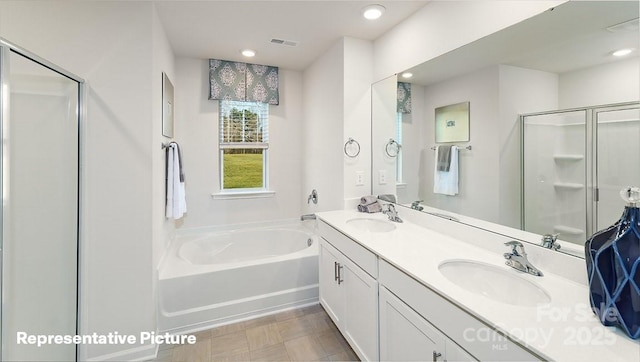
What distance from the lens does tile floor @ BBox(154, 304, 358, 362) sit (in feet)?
6.10

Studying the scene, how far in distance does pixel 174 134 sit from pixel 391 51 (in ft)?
7.64

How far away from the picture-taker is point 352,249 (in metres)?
1.72

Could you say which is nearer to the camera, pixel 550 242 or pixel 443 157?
pixel 550 242

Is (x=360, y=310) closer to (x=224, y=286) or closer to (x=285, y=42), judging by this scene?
(x=224, y=286)

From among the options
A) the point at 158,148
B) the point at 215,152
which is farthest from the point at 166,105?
the point at 215,152

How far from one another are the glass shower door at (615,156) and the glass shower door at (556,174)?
0.17 ft

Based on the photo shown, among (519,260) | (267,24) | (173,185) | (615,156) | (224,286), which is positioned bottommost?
(224,286)

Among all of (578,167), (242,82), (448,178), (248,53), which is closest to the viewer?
(578,167)

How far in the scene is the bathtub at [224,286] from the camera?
6.97 ft

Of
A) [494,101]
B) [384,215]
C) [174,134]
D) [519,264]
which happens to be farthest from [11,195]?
[494,101]

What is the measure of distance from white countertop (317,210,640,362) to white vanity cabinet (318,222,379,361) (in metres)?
0.20

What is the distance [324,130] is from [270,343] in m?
1.97

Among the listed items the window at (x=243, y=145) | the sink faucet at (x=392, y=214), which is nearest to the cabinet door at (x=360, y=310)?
the sink faucet at (x=392, y=214)

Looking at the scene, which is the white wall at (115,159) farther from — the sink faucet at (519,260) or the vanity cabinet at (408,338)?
the sink faucet at (519,260)
